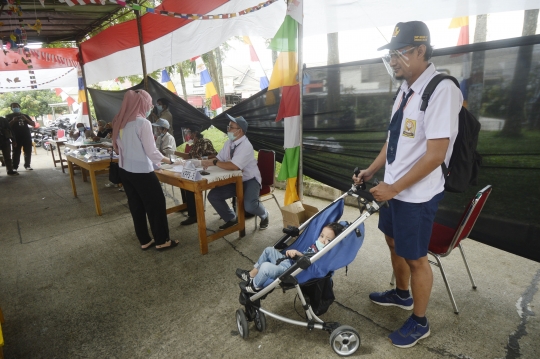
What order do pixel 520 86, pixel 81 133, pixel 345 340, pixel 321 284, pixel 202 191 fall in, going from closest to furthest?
1. pixel 345 340
2. pixel 321 284
3. pixel 520 86
4. pixel 202 191
5. pixel 81 133

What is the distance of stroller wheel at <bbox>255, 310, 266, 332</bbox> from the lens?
1981 millimetres

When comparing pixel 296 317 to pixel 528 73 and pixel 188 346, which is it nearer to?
pixel 188 346

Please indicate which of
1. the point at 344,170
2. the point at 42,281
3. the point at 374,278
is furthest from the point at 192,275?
the point at 344,170

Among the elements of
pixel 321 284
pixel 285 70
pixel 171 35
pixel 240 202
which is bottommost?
pixel 321 284

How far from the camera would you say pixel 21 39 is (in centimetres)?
586

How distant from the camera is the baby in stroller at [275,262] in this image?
1893 millimetres

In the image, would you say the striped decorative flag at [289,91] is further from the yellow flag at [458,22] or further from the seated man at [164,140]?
the seated man at [164,140]

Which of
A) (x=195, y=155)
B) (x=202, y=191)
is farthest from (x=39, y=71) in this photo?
(x=202, y=191)

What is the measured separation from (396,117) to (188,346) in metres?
1.92

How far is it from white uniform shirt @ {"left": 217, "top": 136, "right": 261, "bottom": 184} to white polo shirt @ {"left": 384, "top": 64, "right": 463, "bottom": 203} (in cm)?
182

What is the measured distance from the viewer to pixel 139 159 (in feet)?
9.43

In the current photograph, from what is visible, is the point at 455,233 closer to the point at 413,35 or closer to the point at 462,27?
the point at 413,35

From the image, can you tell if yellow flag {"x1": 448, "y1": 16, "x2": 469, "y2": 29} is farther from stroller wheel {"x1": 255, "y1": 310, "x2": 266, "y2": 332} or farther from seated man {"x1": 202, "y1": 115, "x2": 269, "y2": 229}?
stroller wheel {"x1": 255, "y1": 310, "x2": 266, "y2": 332}

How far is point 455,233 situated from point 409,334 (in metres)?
0.73
